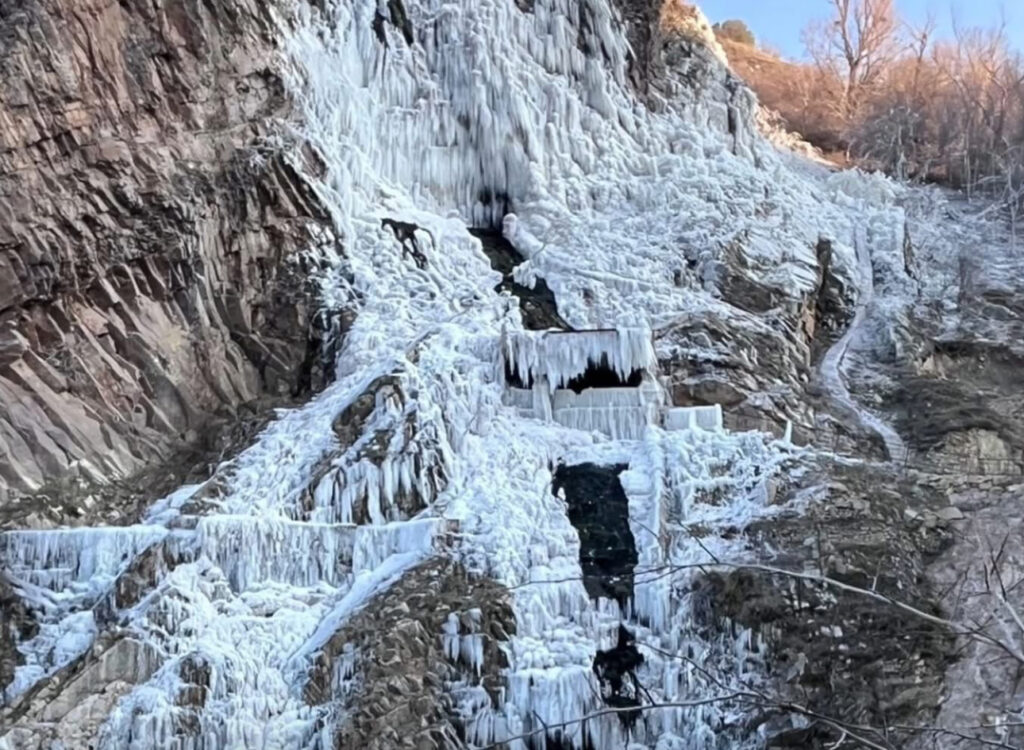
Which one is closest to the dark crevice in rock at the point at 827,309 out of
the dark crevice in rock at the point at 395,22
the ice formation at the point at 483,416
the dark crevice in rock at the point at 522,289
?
the ice formation at the point at 483,416

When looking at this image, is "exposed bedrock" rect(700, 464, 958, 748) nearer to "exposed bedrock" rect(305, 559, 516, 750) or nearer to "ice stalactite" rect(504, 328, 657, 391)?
"exposed bedrock" rect(305, 559, 516, 750)

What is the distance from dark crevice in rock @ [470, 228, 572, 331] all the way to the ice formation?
0.19m

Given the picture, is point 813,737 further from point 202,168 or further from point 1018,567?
point 202,168

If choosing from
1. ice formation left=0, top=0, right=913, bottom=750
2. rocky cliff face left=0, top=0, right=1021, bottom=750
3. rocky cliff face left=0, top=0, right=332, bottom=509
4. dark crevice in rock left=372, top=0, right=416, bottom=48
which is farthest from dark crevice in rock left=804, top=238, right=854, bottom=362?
dark crevice in rock left=372, top=0, right=416, bottom=48

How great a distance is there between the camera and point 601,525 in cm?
1217

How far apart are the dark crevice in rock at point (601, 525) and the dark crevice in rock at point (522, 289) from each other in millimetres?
3356

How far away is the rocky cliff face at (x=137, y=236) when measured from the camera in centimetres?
1319

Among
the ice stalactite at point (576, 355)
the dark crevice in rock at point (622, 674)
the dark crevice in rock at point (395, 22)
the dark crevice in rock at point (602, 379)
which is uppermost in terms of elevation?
the dark crevice in rock at point (395, 22)

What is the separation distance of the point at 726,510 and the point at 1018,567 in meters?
2.81

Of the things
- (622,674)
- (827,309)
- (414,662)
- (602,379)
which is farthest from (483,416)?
(827,309)

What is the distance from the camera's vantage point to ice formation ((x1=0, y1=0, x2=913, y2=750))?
1004 centimetres

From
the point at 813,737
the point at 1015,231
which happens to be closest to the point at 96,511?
the point at 813,737

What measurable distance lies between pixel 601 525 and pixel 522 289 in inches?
223

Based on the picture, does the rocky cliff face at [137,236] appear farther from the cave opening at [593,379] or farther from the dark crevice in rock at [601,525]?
the dark crevice in rock at [601,525]
